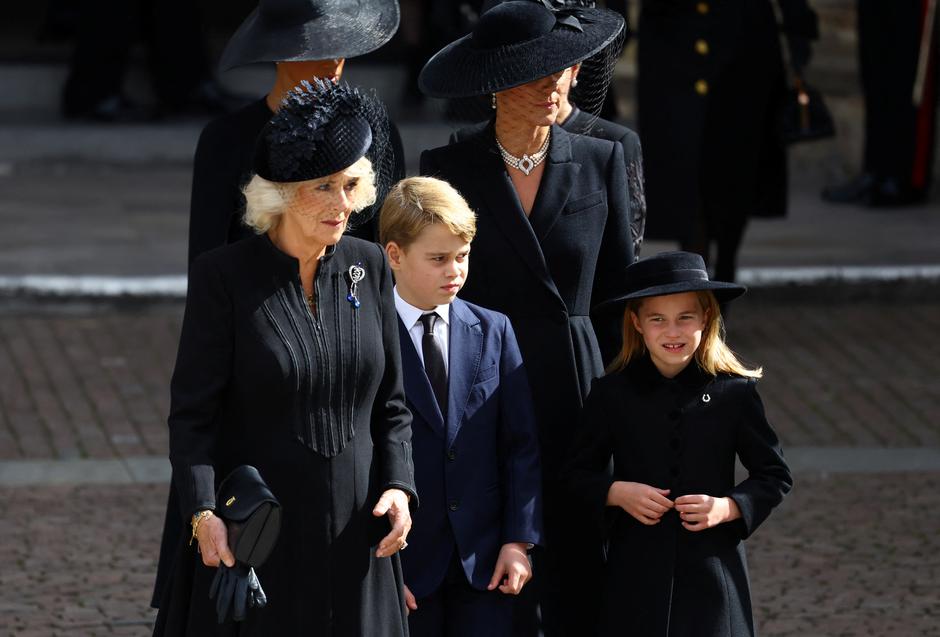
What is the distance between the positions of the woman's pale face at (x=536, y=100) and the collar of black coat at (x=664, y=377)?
61 cm

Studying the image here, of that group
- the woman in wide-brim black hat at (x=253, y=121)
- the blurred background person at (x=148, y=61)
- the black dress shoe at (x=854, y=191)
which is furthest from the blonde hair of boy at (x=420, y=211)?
the blurred background person at (x=148, y=61)

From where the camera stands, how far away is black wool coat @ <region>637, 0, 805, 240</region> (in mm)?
8219

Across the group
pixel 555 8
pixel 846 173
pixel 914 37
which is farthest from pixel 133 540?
pixel 846 173

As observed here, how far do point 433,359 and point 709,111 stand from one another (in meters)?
4.41

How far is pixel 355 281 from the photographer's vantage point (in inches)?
158

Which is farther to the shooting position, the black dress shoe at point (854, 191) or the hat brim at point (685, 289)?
the black dress shoe at point (854, 191)

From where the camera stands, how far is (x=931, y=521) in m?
6.84

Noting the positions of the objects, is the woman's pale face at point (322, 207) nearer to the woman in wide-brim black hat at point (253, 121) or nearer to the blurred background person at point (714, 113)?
the woman in wide-brim black hat at point (253, 121)

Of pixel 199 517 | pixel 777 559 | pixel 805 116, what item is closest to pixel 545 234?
pixel 199 517

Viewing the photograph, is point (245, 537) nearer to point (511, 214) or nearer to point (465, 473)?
point (465, 473)

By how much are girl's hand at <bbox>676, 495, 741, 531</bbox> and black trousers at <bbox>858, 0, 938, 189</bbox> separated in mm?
7560

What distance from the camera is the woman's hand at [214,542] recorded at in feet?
12.3

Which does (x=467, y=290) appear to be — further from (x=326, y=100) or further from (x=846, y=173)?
(x=846, y=173)

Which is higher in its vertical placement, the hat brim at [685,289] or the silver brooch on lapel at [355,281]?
the silver brooch on lapel at [355,281]
